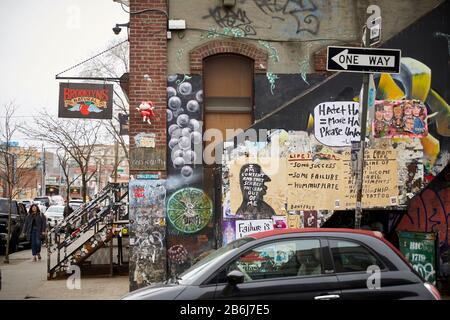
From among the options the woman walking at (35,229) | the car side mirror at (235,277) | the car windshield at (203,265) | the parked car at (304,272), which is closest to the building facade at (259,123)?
the car windshield at (203,265)

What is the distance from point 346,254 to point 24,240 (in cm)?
1760

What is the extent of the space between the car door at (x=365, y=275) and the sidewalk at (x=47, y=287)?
5.62 meters

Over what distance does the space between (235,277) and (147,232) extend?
5.61 meters

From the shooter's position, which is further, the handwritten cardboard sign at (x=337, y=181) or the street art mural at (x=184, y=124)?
the street art mural at (x=184, y=124)

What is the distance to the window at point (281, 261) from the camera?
580cm

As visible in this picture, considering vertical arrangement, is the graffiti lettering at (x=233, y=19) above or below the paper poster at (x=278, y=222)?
above

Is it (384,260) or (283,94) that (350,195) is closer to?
(283,94)

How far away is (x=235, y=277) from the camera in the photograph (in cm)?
554

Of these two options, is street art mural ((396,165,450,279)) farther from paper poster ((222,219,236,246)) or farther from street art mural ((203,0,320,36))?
street art mural ((203,0,320,36))

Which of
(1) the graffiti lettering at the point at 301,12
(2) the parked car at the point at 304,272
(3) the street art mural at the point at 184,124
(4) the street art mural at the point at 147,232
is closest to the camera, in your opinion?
(2) the parked car at the point at 304,272

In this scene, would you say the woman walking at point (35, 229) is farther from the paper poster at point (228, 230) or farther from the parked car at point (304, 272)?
the parked car at point (304, 272)

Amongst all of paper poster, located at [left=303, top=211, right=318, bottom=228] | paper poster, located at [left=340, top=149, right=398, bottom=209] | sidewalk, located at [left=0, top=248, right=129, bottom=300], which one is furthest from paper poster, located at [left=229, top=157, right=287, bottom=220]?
sidewalk, located at [left=0, top=248, right=129, bottom=300]

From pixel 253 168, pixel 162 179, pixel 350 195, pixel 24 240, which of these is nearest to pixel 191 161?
pixel 162 179

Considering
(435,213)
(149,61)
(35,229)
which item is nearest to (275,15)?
(149,61)
